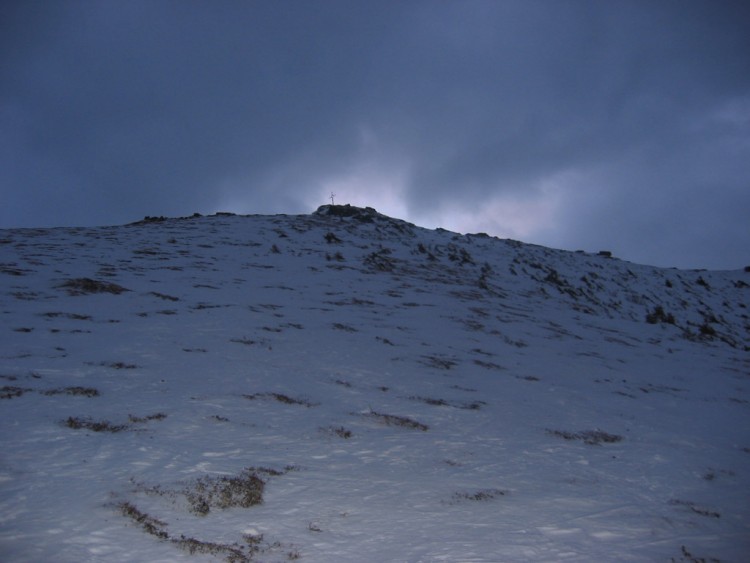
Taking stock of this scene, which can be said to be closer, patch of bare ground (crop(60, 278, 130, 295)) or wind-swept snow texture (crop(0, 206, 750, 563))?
wind-swept snow texture (crop(0, 206, 750, 563))

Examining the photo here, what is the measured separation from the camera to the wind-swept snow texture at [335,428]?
13.5ft

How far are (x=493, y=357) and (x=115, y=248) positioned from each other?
16.5 metres

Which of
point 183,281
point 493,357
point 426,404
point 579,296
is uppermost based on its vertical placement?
point 579,296

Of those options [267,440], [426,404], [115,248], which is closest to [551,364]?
[426,404]

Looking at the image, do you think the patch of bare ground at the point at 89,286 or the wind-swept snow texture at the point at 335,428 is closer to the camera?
the wind-swept snow texture at the point at 335,428

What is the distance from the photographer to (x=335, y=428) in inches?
260

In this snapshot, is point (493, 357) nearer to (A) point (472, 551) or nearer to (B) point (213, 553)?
(A) point (472, 551)

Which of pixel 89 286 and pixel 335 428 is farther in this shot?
pixel 89 286

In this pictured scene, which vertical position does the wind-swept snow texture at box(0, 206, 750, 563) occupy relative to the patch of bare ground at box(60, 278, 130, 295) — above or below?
below

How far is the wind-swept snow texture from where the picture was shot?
4129mm

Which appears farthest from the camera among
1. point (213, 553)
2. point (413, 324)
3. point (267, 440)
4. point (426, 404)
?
point (413, 324)

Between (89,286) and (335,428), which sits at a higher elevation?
(89,286)

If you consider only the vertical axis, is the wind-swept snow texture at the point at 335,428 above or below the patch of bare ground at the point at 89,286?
below

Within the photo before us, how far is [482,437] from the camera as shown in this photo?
6879mm
